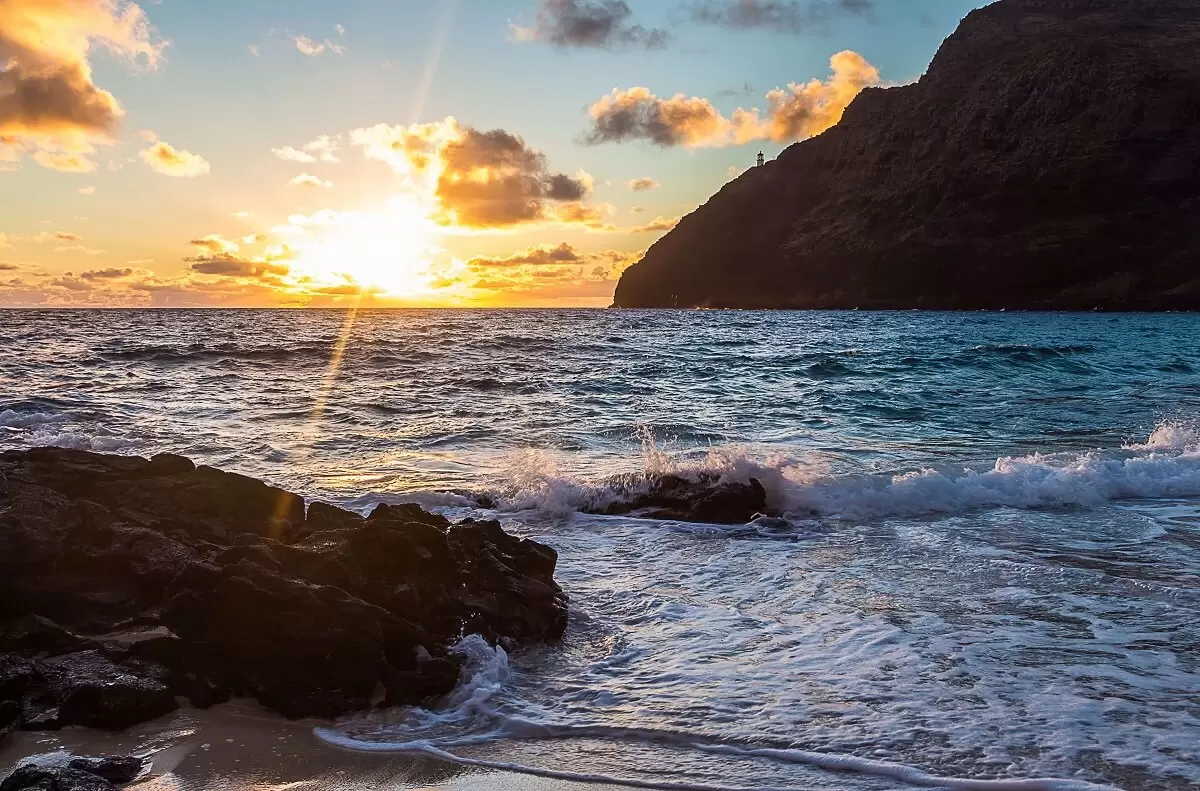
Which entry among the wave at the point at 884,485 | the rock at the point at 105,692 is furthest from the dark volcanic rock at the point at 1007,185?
the rock at the point at 105,692

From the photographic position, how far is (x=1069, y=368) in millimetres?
31172

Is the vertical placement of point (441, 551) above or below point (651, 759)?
above

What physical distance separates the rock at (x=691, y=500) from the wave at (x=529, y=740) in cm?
526

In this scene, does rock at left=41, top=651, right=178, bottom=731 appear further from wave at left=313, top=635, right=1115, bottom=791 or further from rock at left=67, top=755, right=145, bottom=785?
wave at left=313, top=635, right=1115, bottom=791

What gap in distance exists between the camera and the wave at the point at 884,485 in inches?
428

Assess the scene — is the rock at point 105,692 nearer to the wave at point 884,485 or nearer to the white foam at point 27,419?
the wave at point 884,485

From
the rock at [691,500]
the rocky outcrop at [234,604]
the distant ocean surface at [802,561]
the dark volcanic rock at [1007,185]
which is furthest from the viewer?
the dark volcanic rock at [1007,185]

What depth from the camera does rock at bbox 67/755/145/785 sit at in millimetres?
3807

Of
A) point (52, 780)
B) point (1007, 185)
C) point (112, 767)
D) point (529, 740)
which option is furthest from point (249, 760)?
point (1007, 185)

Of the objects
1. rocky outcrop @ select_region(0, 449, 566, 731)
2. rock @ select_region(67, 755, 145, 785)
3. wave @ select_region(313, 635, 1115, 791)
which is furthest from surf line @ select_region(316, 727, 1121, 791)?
rock @ select_region(67, 755, 145, 785)

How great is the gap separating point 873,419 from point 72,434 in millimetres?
16564

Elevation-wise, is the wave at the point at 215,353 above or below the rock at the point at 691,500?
above

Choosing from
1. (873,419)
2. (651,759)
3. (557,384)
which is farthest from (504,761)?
(557,384)

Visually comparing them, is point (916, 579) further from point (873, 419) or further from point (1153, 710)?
point (873, 419)
